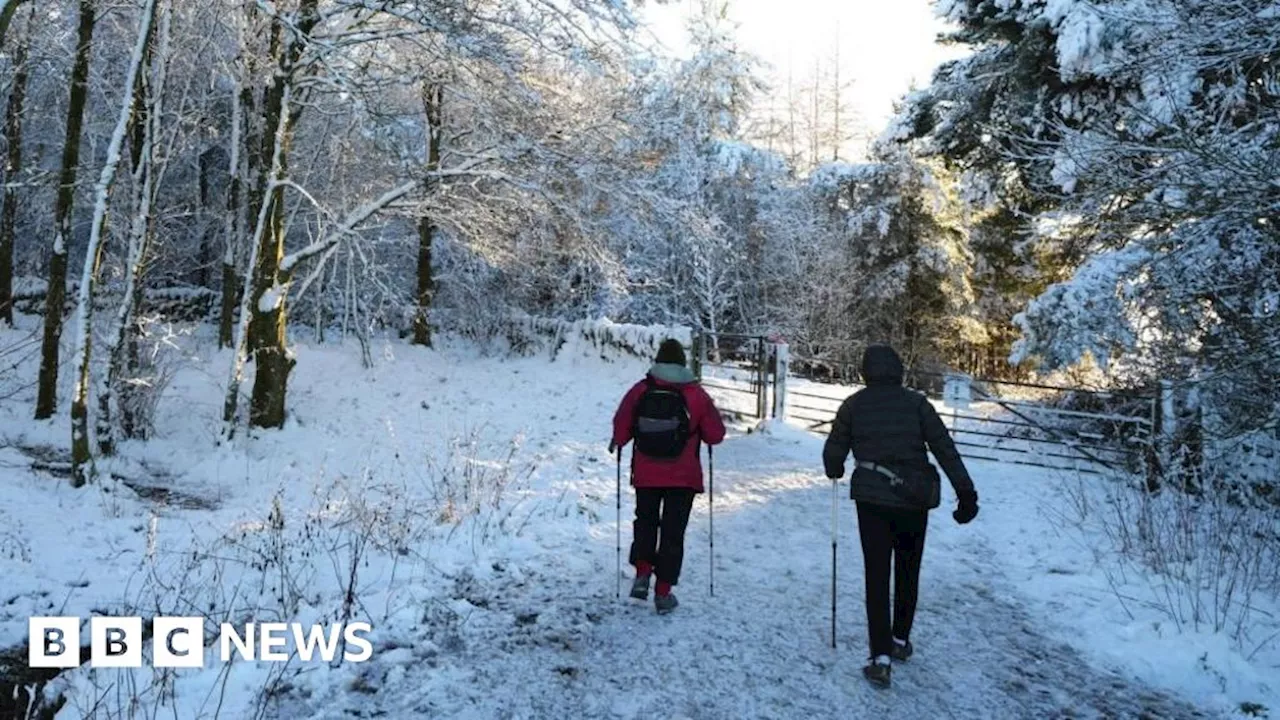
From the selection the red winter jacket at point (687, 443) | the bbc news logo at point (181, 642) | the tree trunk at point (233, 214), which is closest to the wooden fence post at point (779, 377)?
the red winter jacket at point (687, 443)

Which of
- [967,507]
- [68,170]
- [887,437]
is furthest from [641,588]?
[68,170]

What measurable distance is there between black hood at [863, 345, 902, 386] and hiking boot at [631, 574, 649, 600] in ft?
7.14

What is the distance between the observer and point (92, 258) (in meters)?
9.99

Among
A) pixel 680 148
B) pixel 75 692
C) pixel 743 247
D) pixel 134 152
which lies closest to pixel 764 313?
pixel 743 247

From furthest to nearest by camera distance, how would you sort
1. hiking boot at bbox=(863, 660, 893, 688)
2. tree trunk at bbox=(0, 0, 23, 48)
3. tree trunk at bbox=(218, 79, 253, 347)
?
tree trunk at bbox=(218, 79, 253, 347) → tree trunk at bbox=(0, 0, 23, 48) → hiking boot at bbox=(863, 660, 893, 688)

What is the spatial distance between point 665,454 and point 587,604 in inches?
47.9

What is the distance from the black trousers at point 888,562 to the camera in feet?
14.6

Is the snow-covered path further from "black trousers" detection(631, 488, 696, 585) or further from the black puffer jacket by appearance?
the black puffer jacket

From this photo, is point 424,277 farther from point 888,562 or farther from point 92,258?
point 888,562

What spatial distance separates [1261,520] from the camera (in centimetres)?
739

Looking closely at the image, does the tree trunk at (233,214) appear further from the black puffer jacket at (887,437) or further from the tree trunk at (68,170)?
the black puffer jacket at (887,437)

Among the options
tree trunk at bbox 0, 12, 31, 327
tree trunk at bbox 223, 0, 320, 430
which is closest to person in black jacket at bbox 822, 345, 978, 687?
tree trunk at bbox 223, 0, 320, 430

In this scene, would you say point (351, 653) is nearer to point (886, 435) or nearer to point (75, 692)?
point (75, 692)

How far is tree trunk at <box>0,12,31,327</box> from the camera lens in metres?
16.2
